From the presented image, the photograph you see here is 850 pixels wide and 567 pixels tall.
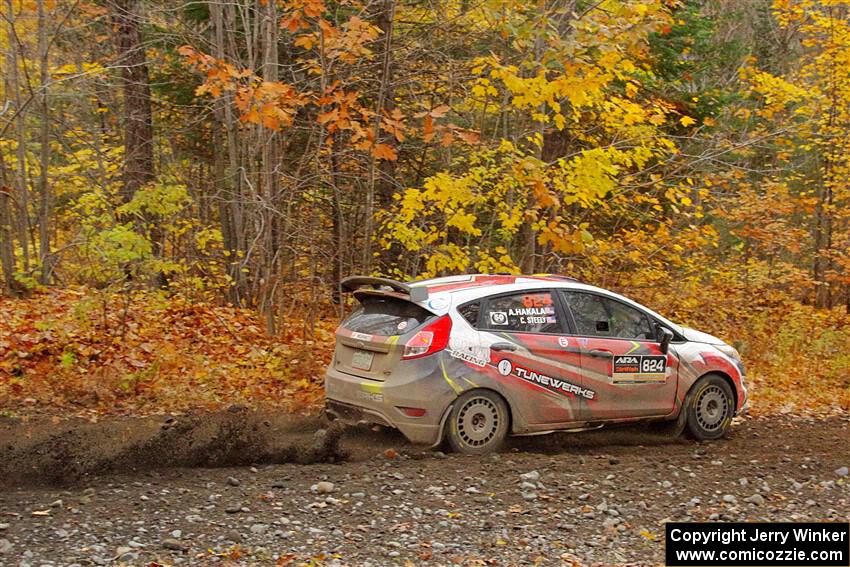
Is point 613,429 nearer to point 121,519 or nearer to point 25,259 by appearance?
point 121,519

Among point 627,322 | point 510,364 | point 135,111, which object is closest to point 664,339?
point 627,322

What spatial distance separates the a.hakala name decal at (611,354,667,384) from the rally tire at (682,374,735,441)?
51cm

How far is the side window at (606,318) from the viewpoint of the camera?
854 centimetres

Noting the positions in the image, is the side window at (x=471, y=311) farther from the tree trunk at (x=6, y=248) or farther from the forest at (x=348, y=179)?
the tree trunk at (x=6, y=248)

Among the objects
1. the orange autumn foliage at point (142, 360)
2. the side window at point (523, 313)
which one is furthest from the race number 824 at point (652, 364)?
the orange autumn foliage at point (142, 360)

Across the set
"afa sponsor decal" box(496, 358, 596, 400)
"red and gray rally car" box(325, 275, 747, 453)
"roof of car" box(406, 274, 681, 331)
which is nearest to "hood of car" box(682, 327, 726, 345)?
"red and gray rally car" box(325, 275, 747, 453)

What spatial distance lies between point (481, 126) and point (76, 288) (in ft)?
24.5

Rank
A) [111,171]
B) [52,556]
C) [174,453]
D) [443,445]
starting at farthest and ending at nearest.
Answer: [111,171], [443,445], [174,453], [52,556]

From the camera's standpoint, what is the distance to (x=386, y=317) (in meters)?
8.05

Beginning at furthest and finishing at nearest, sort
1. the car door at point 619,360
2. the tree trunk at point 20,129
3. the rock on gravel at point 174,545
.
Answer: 1. the tree trunk at point 20,129
2. the car door at point 619,360
3. the rock on gravel at point 174,545

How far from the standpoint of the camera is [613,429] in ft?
30.2

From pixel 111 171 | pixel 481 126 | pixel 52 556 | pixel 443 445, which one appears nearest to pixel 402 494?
pixel 443 445

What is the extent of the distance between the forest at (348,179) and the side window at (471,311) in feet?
8.95

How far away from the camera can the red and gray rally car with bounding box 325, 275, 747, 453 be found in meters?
7.64
